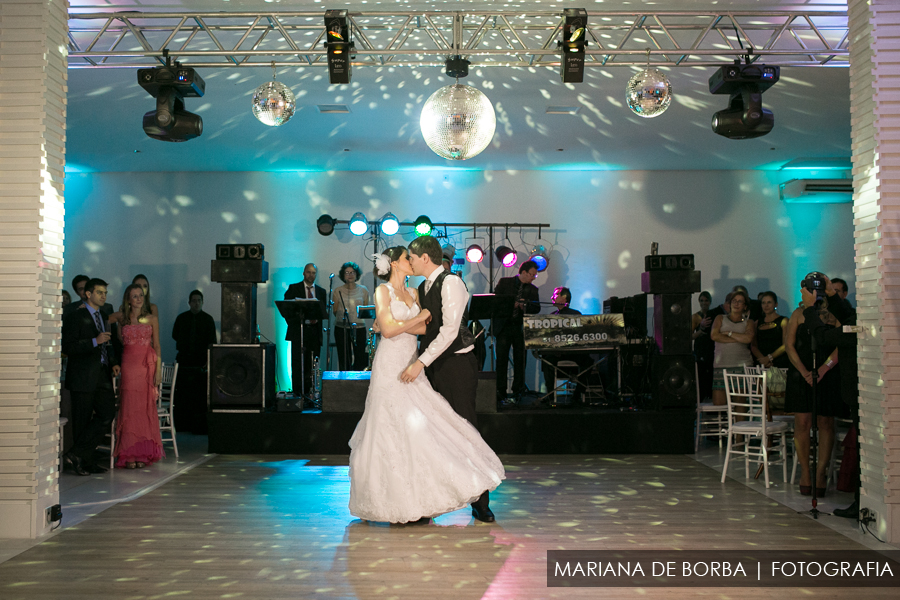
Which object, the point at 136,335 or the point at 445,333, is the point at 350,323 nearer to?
the point at 136,335

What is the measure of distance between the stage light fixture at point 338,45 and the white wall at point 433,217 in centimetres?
527

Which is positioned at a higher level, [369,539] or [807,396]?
[807,396]

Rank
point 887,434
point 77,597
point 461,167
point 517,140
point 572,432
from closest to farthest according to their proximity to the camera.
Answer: point 77,597
point 887,434
point 572,432
point 517,140
point 461,167

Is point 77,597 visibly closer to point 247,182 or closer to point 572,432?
point 572,432

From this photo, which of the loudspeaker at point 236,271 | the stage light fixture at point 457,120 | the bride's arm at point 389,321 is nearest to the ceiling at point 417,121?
the stage light fixture at point 457,120

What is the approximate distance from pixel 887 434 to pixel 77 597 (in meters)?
4.32

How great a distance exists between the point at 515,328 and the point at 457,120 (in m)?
4.15

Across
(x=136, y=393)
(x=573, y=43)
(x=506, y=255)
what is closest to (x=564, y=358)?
(x=506, y=255)

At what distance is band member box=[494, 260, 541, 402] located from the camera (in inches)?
311

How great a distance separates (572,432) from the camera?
269 inches

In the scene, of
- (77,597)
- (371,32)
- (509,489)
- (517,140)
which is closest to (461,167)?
(517,140)

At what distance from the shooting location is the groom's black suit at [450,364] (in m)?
4.22

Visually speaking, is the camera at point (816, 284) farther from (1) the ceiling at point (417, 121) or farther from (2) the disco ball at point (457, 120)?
(2) the disco ball at point (457, 120)

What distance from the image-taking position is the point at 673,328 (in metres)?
7.06
